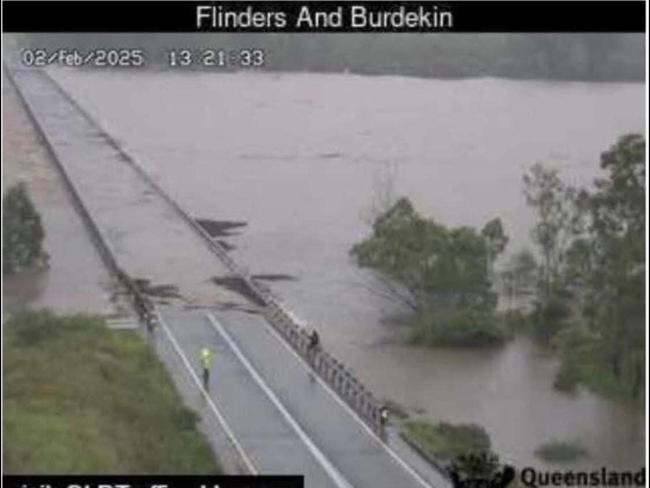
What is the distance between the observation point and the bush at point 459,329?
4043 millimetres

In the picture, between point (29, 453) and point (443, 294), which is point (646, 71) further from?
point (443, 294)

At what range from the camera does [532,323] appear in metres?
3.85

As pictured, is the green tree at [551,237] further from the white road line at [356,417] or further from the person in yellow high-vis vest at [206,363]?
the person in yellow high-vis vest at [206,363]

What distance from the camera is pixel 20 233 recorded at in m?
2.77

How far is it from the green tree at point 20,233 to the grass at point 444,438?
43.6 inches

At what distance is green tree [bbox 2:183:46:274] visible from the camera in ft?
8.70

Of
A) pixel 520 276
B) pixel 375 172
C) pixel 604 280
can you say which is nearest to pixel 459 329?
pixel 520 276

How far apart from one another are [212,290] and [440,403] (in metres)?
0.94

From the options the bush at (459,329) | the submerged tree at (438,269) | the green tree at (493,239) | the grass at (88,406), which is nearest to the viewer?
the grass at (88,406)

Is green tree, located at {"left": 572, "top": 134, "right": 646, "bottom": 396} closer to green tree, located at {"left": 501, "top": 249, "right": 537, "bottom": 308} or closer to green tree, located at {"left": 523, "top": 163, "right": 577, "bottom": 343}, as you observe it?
green tree, located at {"left": 523, "top": 163, "right": 577, "bottom": 343}

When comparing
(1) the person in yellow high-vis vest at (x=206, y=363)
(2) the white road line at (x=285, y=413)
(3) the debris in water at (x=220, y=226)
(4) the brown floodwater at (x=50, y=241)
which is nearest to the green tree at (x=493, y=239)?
(3) the debris in water at (x=220, y=226)

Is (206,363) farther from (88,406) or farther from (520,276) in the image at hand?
(520,276)

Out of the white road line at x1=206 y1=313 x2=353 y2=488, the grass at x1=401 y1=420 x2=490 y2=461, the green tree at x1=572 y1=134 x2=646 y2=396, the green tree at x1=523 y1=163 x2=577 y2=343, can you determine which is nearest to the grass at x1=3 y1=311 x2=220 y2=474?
the white road line at x1=206 y1=313 x2=353 y2=488

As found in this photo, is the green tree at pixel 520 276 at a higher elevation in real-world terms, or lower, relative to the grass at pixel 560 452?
higher
